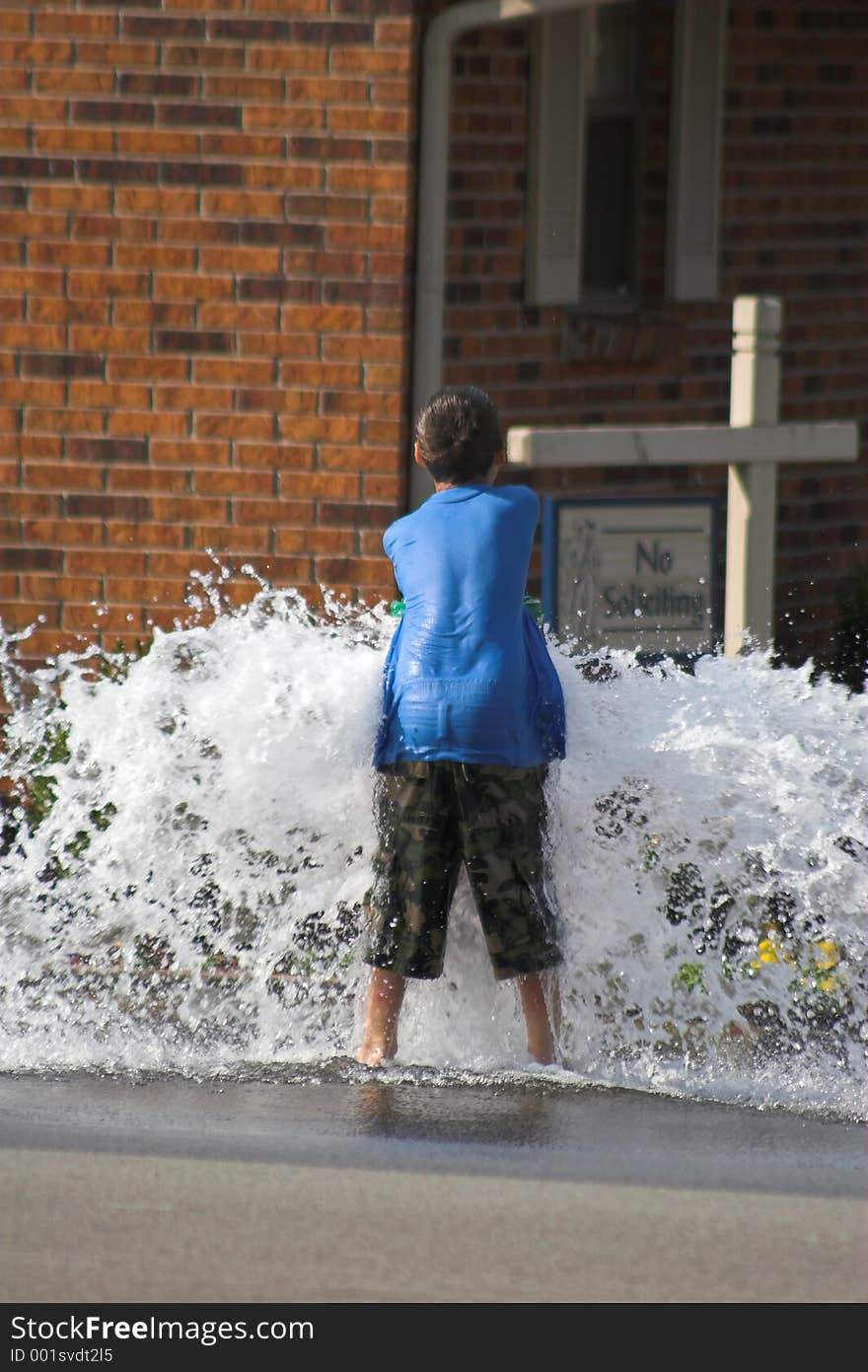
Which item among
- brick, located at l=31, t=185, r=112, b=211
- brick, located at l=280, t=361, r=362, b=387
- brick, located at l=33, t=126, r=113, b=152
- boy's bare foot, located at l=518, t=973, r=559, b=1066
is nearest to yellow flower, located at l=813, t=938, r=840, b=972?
boy's bare foot, located at l=518, t=973, r=559, b=1066

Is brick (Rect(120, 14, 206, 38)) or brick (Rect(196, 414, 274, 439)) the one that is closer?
brick (Rect(120, 14, 206, 38))

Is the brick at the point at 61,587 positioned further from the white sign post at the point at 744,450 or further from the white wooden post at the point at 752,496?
the white wooden post at the point at 752,496

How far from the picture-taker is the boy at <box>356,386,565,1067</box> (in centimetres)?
532

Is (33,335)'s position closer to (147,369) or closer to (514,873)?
(147,369)

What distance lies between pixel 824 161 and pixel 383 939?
5537 millimetres

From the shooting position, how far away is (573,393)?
860 centimetres

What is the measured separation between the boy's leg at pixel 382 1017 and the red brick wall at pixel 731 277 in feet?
9.60

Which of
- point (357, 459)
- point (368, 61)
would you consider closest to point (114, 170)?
point (368, 61)

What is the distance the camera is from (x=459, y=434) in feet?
17.8

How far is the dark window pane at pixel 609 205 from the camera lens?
9055mm

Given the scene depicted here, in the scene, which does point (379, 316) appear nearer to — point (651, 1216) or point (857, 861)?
point (857, 861)

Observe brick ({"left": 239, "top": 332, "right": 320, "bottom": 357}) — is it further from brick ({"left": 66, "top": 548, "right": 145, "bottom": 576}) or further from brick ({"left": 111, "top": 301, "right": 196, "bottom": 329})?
brick ({"left": 66, "top": 548, "right": 145, "bottom": 576})

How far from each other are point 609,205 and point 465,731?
4.45 metres

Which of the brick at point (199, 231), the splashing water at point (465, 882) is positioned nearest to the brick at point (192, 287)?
the brick at point (199, 231)
